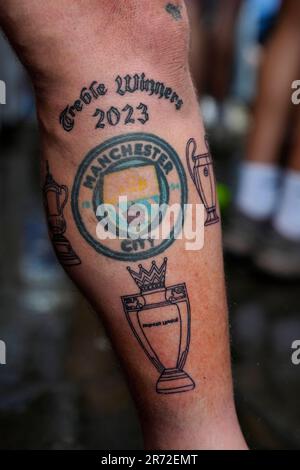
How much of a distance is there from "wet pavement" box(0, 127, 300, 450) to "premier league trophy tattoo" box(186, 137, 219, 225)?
0.55 meters

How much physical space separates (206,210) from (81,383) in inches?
28.2

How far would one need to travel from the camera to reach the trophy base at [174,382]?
3.50 feet

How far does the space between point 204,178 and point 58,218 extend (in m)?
0.24

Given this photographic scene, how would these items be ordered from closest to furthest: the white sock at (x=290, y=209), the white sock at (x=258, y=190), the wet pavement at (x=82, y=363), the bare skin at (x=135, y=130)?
the bare skin at (x=135, y=130)
the wet pavement at (x=82, y=363)
the white sock at (x=290, y=209)
the white sock at (x=258, y=190)

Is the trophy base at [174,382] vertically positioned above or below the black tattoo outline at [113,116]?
below

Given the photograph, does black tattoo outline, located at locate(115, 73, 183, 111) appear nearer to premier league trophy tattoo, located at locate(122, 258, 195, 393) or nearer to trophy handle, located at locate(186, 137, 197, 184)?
trophy handle, located at locate(186, 137, 197, 184)

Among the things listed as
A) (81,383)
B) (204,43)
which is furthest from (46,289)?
(204,43)

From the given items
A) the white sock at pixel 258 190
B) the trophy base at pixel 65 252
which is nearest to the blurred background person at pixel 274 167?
the white sock at pixel 258 190

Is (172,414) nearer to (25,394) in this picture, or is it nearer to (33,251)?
(25,394)

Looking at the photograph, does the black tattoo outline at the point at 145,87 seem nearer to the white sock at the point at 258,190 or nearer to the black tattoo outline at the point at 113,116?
the black tattoo outline at the point at 113,116

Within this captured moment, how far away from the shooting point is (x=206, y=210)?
1.10 metres

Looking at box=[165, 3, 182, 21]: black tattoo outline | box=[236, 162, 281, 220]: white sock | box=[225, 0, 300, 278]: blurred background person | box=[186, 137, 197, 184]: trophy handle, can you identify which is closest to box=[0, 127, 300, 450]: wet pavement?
box=[225, 0, 300, 278]: blurred background person

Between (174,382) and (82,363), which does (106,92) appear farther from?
(82,363)

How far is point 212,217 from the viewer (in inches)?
43.8
